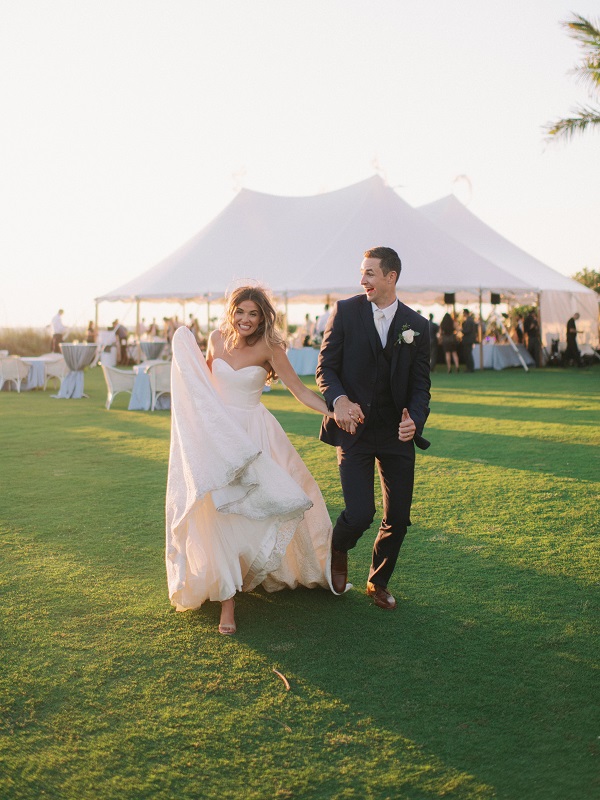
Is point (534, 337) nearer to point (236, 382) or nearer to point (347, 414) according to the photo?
point (236, 382)

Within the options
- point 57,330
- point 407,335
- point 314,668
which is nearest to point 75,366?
point 57,330

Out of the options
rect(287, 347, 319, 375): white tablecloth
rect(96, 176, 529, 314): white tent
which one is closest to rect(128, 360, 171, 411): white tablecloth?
rect(96, 176, 529, 314): white tent

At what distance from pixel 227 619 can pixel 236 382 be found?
1192 millimetres

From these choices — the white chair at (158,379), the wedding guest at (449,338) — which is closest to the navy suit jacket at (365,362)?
the white chair at (158,379)

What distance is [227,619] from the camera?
3.96 metres

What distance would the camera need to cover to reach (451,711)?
3078mm

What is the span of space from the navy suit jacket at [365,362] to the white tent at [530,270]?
1980 cm

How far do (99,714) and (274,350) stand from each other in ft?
6.48

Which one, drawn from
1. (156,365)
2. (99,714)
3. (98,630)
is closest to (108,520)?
(98,630)

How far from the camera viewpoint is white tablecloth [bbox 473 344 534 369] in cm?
2577

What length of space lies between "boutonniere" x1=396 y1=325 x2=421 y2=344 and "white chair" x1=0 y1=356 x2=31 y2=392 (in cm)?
1699

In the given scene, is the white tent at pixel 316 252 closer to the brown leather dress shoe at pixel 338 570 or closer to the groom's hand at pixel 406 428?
the brown leather dress shoe at pixel 338 570

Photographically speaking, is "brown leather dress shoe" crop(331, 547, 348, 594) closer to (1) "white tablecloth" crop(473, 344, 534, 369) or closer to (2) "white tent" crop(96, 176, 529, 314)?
(2) "white tent" crop(96, 176, 529, 314)

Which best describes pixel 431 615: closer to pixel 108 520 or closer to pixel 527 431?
pixel 108 520
